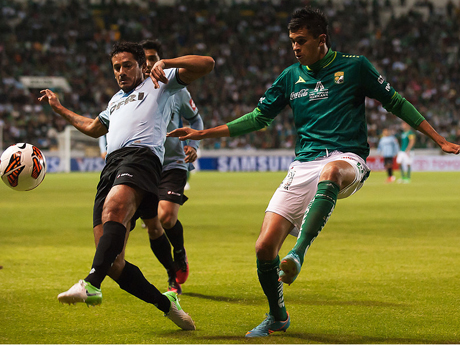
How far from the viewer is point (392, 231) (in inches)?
406

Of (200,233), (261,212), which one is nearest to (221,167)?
(261,212)

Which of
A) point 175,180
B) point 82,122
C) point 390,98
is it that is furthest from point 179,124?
point 390,98

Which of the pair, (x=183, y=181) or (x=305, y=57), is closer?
(x=305, y=57)

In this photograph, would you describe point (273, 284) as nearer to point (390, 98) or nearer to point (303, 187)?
point (303, 187)

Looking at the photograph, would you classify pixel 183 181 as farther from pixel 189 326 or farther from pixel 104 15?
pixel 104 15

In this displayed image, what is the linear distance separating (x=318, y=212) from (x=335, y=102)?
91cm

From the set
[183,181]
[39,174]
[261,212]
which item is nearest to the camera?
[39,174]

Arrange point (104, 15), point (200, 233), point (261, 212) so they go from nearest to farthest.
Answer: point (200, 233) < point (261, 212) < point (104, 15)

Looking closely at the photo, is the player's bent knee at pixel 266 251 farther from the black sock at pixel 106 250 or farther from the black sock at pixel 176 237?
the black sock at pixel 176 237

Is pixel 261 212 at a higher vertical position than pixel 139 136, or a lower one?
lower

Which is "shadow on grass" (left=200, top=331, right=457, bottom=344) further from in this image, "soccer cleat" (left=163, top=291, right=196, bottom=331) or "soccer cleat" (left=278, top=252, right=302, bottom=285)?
"soccer cleat" (left=278, top=252, right=302, bottom=285)

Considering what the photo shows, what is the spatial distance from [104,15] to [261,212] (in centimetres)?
2999

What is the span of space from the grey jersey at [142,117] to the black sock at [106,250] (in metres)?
0.73

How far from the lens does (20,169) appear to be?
510 centimetres
